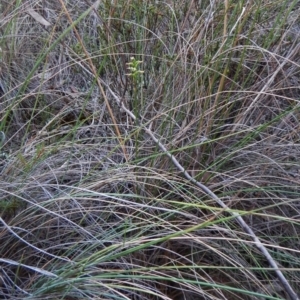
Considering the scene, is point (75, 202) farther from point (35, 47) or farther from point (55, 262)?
point (35, 47)

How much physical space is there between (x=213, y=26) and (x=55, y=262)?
36.3 inches

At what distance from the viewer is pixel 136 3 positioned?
87.9 inches

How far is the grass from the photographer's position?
4.92 ft

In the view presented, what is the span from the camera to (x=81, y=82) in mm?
2273

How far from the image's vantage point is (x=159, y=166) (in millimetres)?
1753

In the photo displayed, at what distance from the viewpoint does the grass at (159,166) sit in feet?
4.92

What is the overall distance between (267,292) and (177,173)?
364 mm

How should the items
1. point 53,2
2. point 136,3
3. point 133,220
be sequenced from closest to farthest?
point 133,220 < point 136,3 < point 53,2

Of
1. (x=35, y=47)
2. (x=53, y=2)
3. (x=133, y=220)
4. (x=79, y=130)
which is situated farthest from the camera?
(x=53, y=2)

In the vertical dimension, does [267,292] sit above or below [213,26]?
below

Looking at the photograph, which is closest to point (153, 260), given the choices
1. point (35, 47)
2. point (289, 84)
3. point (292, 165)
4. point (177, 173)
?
point (177, 173)

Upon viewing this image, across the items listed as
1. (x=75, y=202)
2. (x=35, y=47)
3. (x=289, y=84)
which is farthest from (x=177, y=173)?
(x=35, y=47)

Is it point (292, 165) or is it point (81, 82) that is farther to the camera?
point (81, 82)

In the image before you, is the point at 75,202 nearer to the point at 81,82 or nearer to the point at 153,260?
the point at 153,260
